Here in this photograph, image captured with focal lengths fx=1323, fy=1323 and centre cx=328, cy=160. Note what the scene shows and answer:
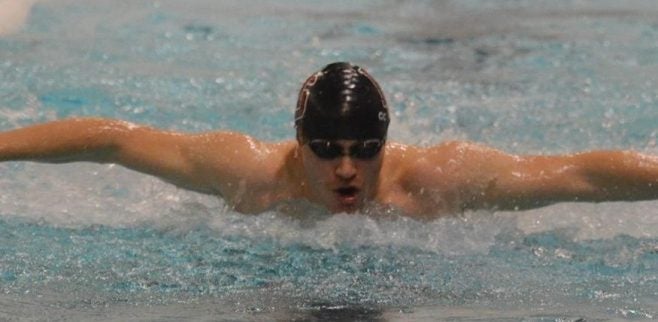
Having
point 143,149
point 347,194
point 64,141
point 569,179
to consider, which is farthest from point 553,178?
point 64,141

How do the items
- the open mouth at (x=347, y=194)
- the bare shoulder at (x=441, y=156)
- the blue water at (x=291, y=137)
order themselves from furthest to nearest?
the bare shoulder at (x=441, y=156)
the open mouth at (x=347, y=194)
the blue water at (x=291, y=137)

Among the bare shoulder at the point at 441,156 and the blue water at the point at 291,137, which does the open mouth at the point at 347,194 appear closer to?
the blue water at the point at 291,137

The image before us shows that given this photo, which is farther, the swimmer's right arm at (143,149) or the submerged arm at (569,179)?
the swimmer's right arm at (143,149)

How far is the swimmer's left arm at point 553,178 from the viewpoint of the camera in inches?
137

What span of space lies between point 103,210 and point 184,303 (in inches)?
50.7

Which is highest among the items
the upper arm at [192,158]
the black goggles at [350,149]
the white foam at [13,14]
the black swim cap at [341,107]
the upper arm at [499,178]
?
the black swim cap at [341,107]

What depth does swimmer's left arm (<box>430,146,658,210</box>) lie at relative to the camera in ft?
11.4

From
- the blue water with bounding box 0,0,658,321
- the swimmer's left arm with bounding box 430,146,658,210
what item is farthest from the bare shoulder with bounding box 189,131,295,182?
the swimmer's left arm with bounding box 430,146,658,210

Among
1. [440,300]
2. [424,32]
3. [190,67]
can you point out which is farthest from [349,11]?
[440,300]

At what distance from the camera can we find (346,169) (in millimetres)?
3467

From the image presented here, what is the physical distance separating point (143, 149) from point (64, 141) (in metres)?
0.23

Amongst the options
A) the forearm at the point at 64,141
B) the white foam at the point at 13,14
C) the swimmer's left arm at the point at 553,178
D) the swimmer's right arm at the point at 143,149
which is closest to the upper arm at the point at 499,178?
the swimmer's left arm at the point at 553,178

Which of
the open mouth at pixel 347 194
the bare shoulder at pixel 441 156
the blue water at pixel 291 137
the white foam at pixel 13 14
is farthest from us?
the white foam at pixel 13 14

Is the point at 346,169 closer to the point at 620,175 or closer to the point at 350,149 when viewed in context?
the point at 350,149
